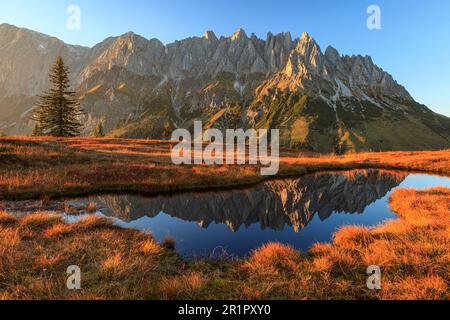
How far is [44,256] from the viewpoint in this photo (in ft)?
28.4

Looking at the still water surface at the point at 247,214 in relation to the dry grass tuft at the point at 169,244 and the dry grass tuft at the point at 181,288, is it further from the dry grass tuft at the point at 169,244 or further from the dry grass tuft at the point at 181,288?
the dry grass tuft at the point at 181,288

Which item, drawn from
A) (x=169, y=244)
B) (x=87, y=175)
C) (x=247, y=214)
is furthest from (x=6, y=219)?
(x=247, y=214)

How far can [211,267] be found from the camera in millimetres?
9883

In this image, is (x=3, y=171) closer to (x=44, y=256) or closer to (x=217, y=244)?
(x=44, y=256)

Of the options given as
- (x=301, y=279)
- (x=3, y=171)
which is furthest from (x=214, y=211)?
(x=3, y=171)

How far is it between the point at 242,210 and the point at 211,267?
9.83 meters

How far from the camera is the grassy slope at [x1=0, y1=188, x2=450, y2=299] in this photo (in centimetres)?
702

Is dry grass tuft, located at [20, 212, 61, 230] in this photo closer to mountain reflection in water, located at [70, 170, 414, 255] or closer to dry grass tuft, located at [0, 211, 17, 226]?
dry grass tuft, located at [0, 211, 17, 226]

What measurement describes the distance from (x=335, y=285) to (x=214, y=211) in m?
12.1

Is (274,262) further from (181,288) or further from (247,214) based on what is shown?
(247,214)

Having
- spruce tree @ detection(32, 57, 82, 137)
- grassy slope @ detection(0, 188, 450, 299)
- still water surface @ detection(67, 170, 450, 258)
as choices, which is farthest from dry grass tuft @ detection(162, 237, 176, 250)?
spruce tree @ detection(32, 57, 82, 137)

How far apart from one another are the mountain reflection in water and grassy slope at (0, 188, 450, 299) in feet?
9.22
